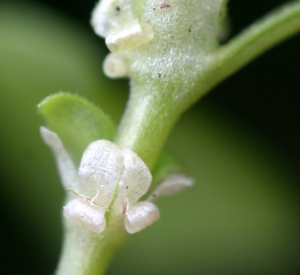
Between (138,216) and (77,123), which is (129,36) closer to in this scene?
(77,123)

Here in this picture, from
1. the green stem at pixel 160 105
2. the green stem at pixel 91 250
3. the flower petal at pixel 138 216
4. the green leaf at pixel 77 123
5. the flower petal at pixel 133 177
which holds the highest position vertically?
the green stem at pixel 160 105

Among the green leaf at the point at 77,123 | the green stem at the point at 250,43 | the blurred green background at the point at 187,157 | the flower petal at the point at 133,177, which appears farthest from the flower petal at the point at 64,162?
the blurred green background at the point at 187,157

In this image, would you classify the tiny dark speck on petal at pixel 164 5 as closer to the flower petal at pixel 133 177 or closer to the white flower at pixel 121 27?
Result: the white flower at pixel 121 27

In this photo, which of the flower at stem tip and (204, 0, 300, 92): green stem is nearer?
the flower at stem tip

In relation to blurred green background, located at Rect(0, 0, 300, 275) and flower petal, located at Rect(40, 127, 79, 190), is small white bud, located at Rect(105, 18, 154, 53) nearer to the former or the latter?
flower petal, located at Rect(40, 127, 79, 190)

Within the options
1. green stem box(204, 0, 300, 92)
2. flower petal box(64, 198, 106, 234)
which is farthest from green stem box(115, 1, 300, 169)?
flower petal box(64, 198, 106, 234)
